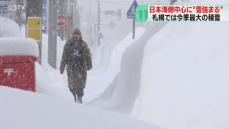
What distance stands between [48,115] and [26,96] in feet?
1.62

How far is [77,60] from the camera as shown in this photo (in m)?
12.4

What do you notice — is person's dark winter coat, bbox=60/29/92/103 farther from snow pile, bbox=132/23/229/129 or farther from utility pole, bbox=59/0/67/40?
utility pole, bbox=59/0/67/40

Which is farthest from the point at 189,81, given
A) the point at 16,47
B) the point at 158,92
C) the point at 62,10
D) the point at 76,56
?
the point at 62,10

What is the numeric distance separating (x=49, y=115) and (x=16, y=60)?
688 centimetres

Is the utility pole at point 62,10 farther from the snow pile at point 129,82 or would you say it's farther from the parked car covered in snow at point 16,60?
the parked car covered in snow at point 16,60

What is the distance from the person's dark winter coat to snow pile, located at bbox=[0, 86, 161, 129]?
7669mm

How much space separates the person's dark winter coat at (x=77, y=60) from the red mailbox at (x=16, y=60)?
1.50 m

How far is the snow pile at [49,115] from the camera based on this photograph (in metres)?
3.60

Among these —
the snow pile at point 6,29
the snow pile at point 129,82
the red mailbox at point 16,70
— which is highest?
the snow pile at point 6,29

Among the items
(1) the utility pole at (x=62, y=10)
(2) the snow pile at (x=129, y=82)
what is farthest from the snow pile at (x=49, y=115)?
(1) the utility pole at (x=62, y=10)

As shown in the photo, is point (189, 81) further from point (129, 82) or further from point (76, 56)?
point (129, 82)

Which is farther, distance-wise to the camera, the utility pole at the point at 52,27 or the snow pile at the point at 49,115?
the utility pole at the point at 52,27

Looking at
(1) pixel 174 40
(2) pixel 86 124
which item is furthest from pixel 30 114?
(1) pixel 174 40

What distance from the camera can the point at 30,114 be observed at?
12.4 ft
